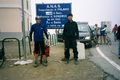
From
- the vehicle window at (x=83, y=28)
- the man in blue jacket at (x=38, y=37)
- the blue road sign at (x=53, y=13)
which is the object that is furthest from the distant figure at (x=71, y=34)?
the vehicle window at (x=83, y=28)

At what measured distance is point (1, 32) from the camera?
123 ft

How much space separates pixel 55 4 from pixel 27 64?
5.81 m

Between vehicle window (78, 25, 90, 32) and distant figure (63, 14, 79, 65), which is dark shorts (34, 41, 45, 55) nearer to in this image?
distant figure (63, 14, 79, 65)

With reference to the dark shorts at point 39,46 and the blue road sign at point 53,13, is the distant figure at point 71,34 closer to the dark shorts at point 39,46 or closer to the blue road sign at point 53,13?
the dark shorts at point 39,46

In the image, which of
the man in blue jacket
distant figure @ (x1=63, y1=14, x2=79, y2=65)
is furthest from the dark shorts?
distant figure @ (x1=63, y1=14, x2=79, y2=65)

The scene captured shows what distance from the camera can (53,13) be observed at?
1941cm

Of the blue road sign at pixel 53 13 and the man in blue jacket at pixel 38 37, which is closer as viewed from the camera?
the man in blue jacket at pixel 38 37

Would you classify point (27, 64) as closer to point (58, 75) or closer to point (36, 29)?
point (36, 29)

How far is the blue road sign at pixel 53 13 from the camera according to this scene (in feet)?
61.4

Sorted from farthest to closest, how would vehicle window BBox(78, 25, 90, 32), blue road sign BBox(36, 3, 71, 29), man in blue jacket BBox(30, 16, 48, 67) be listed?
vehicle window BBox(78, 25, 90, 32) → blue road sign BBox(36, 3, 71, 29) → man in blue jacket BBox(30, 16, 48, 67)

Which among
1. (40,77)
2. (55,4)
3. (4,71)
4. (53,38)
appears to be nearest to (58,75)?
(40,77)

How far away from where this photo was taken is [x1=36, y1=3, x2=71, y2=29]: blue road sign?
1872 cm

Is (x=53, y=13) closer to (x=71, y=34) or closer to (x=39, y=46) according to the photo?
(x=71, y=34)

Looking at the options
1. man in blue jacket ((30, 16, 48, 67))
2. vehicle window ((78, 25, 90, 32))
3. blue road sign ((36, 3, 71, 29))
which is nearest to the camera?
man in blue jacket ((30, 16, 48, 67))
